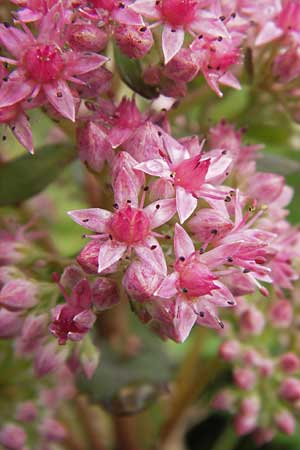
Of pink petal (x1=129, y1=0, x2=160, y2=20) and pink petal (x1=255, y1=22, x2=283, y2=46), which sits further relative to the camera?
pink petal (x1=255, y1=22, x2=283, y2=46)

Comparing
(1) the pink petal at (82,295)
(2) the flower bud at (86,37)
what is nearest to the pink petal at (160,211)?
(1) the pink petal at (82,295)

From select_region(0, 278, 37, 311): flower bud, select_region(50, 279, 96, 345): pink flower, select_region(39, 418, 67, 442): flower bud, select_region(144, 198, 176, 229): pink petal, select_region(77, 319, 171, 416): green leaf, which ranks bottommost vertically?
select_region(39, 418, 67, 442): flower bud

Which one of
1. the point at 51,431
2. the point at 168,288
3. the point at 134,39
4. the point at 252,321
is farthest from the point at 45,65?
the point at 51,431

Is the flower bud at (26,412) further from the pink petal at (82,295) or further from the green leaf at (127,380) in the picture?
the pink petal at (82,295)

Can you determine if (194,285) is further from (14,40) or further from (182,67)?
(14,40)

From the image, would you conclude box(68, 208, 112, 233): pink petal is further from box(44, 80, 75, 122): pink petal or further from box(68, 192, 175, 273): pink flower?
box(44, 80, 75, 122): pink petal

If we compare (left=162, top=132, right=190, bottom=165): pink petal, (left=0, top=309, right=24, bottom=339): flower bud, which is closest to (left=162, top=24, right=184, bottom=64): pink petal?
(left=162, top=132, right=190, bottom=165): pink petal
